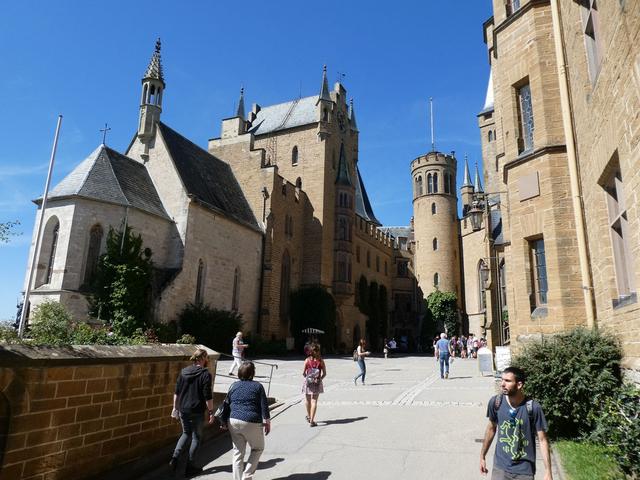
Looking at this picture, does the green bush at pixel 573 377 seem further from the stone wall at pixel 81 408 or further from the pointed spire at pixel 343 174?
the pointed spire at pixel 343 174

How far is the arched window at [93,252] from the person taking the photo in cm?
2181

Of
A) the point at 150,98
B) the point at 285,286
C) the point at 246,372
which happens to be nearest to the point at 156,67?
the point at 150,98

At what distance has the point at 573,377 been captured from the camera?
6.57 metres

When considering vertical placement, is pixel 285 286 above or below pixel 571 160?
above

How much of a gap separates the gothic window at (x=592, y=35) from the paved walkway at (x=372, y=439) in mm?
5751

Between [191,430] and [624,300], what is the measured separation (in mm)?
6038

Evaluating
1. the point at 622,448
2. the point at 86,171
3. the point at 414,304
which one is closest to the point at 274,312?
the point at 86,171

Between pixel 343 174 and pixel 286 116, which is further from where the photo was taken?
pixel 286 116

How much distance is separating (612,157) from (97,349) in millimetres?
6971

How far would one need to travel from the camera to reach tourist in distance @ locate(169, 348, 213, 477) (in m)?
6.01

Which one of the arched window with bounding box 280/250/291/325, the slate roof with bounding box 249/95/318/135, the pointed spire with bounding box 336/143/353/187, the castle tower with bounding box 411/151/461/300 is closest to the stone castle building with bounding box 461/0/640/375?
the arched window with bounding box 280/250/291/325

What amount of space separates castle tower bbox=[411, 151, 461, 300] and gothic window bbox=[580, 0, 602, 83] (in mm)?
44283

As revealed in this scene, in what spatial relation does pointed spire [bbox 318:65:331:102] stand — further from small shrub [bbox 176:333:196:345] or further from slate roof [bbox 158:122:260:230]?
small shrub [bbox 176:333:196:345]

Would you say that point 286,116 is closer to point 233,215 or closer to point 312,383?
point 233,215
